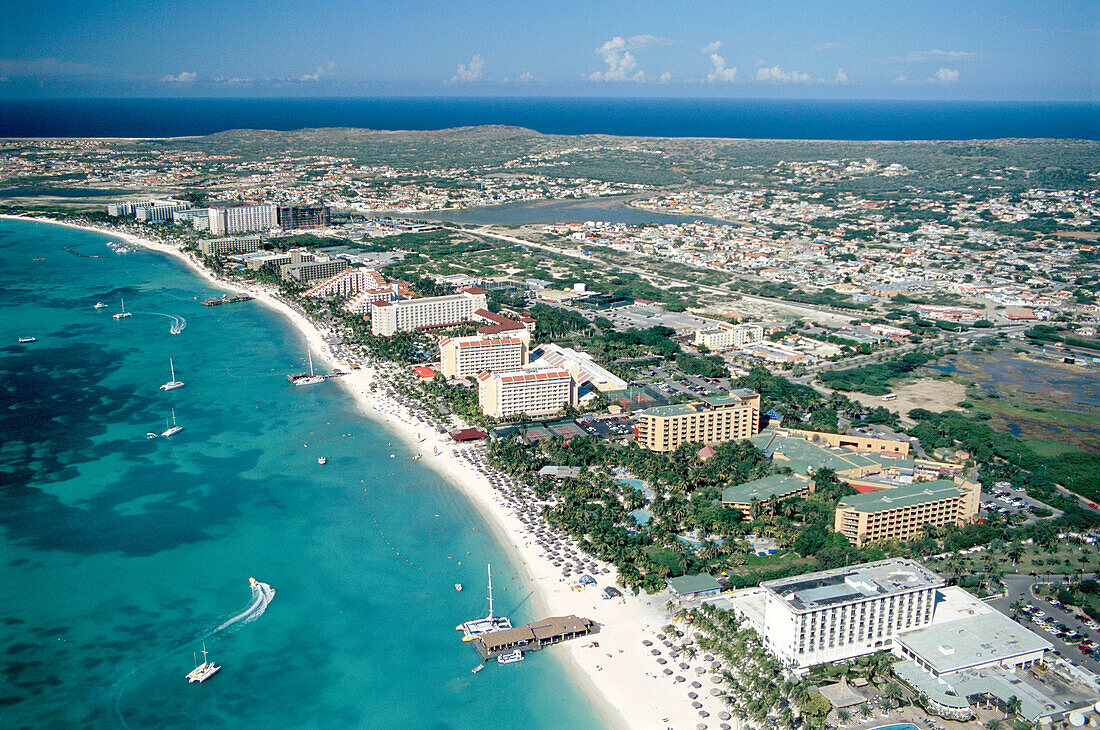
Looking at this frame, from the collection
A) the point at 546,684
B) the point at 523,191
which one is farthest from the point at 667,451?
the point at 523,191

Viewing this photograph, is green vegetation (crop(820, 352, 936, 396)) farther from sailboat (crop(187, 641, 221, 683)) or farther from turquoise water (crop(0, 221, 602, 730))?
sailboat (crop(187, 641, 221, 683))

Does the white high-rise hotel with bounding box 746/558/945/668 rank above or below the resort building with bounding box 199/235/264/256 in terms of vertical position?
below

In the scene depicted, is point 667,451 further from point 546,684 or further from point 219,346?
point 219,346

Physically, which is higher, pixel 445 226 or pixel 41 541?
pixel 445 226

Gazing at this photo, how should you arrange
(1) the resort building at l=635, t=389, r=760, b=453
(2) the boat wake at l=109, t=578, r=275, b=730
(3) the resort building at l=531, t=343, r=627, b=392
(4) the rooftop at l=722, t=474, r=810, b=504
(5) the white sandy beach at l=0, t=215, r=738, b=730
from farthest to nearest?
1. (3) the resort building at l=531, t=343, r=627, b=392
2. (1) the resort building at l=635, t=389, r=760, b=453
3. (4) the rooftop at l=722, t=474, r=810, b=504
4. (2) the boat wake at l=109, t=578, r=275, b=730
5. (5) the white sandy beach at l=0, t=215, r=738, b=730

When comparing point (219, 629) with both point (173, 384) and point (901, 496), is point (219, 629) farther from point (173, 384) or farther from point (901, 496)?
point (173, 384)

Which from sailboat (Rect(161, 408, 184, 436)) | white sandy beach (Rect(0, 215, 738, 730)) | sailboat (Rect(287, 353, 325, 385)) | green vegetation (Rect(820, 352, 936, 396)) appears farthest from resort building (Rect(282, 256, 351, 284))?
green vegetation (Rect(820, 352, 936, 396))

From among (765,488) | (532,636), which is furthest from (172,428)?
(765,488)
